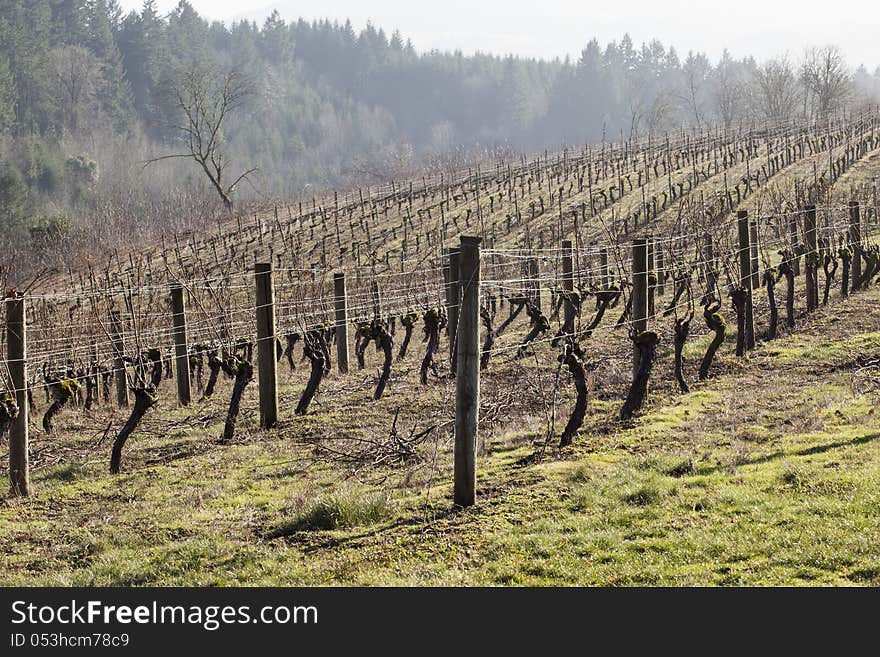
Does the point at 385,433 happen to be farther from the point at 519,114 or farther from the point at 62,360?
the point at 519,114

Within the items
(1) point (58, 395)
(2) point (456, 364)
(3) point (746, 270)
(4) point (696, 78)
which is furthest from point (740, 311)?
(4) point (696, 78)

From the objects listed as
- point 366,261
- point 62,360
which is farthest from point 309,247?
point 62,360

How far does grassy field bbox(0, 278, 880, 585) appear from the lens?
545 centimetres

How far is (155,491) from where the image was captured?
27.2ft

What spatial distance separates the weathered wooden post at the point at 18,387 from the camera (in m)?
8.17

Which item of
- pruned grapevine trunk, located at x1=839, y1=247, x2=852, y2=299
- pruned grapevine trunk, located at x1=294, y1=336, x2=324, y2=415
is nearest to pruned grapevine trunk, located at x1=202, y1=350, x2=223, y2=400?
pruned grapevine trunk, located at x1=294, y1=336, x2=324, y2=415

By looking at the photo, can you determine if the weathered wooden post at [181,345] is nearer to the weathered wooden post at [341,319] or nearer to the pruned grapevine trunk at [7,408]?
the weathered wooden post at [341,319]

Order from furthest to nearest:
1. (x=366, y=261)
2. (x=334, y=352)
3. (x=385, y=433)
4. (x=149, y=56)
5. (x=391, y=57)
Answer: (x=391, y=57) < (x=149, y=56) < (x=366, y=261) < (x=334, y=352) < (x=385, y=433)

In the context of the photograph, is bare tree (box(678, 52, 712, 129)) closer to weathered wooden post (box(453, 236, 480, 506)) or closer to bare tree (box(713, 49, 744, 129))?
bare tree (box(713, 49, 744, 129))

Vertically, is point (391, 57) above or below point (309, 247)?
above

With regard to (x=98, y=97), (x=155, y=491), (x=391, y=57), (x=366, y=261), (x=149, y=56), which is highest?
(x=391, y=57)

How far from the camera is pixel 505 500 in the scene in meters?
6.88

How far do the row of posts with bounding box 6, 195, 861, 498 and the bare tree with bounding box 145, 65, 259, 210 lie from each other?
3463 cm

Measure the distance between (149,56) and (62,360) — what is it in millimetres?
75170
